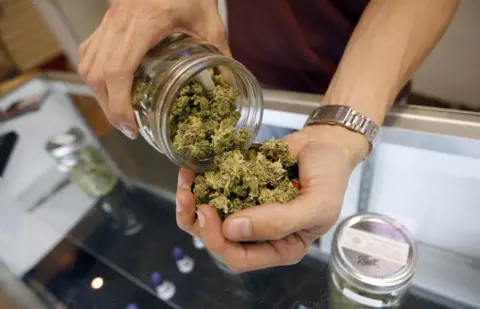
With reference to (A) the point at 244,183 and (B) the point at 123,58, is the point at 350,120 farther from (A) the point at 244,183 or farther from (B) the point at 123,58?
(B) the point at 123,58

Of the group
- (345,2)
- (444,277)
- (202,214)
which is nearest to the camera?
(202,214)

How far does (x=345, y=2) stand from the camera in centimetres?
68

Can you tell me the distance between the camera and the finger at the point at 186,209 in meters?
0.44

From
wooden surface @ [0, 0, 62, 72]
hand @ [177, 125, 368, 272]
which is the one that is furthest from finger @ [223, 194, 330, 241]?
wooden surface @ [0, 0, 62, 72]

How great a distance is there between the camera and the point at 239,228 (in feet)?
1.27

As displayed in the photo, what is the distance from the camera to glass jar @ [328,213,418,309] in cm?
51

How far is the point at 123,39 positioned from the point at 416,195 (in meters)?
0.51

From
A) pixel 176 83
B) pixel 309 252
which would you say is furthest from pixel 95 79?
pixel 309 252

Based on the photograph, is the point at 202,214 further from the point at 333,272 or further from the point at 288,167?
→ the point at 333,272

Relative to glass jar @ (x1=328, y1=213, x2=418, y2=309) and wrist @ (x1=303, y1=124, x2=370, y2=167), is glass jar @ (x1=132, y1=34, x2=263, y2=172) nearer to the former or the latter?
wrist @ (x1=303, y1=124, x2=370, y2=167)

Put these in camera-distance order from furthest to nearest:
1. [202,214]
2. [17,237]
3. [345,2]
A: [17,237] < [345,2] < [202,214]

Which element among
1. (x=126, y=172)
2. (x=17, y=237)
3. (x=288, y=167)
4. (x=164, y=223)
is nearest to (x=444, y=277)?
(x=288, y=167)

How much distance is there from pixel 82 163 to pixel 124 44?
47cm

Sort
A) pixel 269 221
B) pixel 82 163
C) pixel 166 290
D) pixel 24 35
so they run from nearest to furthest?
pixel 269 221, pixel 166 290, pixel 82 163, pixel 24 35
